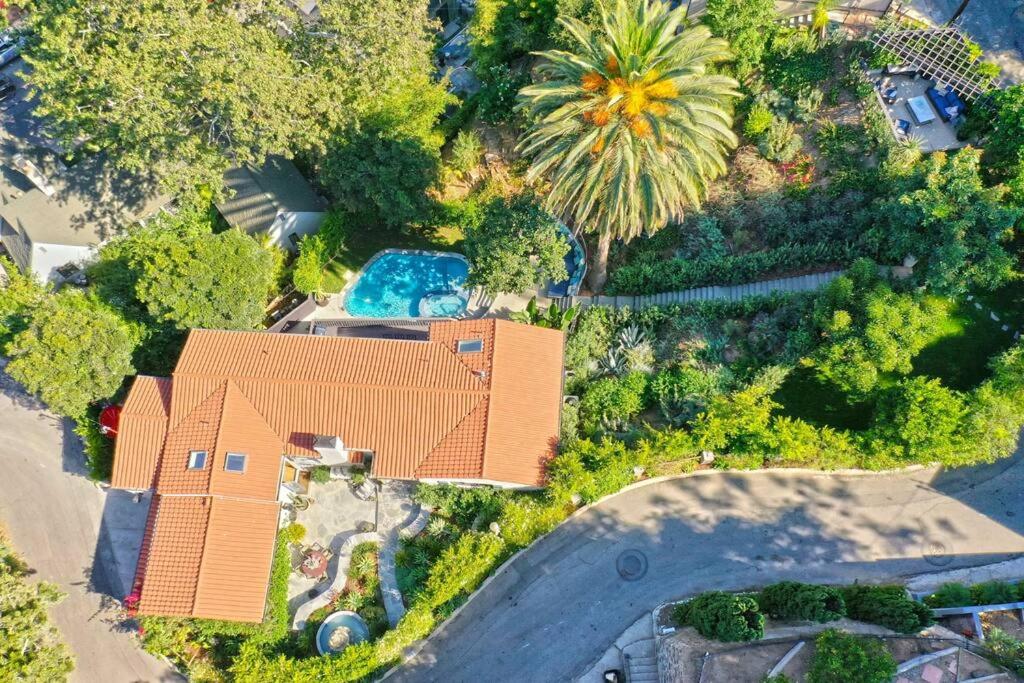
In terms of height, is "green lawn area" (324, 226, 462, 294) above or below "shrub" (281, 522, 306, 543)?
above

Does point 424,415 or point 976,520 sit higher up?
point 424,415

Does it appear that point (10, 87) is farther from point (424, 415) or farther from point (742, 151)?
point (742, 151)

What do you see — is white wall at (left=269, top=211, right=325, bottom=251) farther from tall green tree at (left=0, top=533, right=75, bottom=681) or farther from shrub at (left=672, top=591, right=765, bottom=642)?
shrub at (left=672, top=591, right=765, bottom=642)

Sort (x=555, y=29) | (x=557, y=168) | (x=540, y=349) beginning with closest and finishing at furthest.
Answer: (x=557, y=168), (x=540, y=349), (x=555, y=29)

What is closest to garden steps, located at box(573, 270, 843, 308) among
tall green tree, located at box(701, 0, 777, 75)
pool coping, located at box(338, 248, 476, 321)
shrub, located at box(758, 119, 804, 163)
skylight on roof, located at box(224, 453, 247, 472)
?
pool coping, located at box(338, 248, 476, 321)

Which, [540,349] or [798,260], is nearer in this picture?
[540,349]

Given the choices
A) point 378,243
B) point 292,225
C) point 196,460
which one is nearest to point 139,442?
point 196,460

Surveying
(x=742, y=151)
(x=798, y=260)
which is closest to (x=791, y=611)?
(x=798, y=260)
